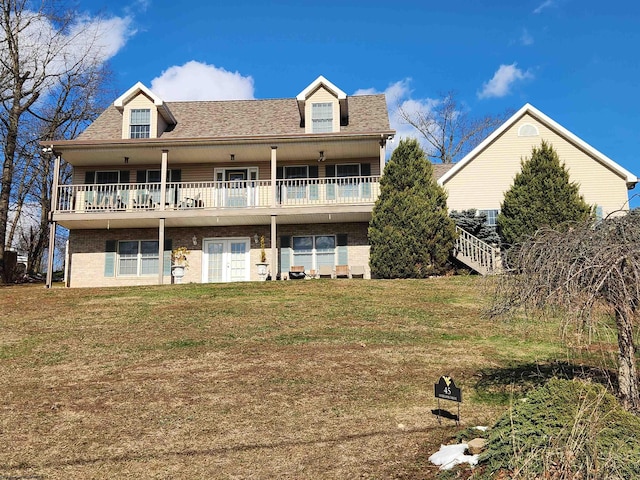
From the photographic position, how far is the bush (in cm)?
464

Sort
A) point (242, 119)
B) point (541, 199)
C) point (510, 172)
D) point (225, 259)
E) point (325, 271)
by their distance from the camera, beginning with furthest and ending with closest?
point (242, 119) < point (510, 172) < point (225, 259) < point (325, 271) < point (541, 199)

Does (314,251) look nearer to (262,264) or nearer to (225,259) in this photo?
(262,264)

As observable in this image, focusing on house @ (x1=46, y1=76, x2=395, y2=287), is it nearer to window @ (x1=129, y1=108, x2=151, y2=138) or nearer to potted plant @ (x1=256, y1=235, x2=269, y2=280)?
window @ (x1=129, y1=108, x2=151, y2=138)

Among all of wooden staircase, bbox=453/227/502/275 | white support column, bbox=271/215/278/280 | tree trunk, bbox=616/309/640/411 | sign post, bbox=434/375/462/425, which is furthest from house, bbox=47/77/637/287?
tree trunk, bbox=616/309/640/411

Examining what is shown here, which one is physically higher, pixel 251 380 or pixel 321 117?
pixel 321 117

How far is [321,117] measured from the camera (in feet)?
72.4

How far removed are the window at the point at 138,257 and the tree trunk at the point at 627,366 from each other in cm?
1781

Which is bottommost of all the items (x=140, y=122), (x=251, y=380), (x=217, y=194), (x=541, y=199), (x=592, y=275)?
(x=251, y=380)

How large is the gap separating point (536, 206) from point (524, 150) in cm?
378

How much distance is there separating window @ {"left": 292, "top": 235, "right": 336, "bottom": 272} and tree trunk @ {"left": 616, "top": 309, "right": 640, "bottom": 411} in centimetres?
1481

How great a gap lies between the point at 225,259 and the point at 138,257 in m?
3.40

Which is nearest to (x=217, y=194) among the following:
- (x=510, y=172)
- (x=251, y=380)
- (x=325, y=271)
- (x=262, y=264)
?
(x=262, y=264)

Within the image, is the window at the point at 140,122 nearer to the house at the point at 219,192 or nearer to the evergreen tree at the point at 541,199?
the house at the point at 219,192

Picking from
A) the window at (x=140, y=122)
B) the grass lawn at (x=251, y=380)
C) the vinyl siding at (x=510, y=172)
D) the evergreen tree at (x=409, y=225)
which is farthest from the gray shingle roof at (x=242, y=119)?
the grass lawn at (x=251, y=380)
